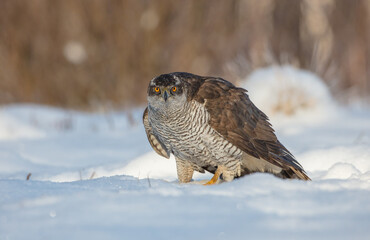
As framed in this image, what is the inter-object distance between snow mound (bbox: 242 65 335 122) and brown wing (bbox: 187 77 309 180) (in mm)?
3765

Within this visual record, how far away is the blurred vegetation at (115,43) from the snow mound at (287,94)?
1.99 metres

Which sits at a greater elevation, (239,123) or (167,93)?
(167,93)

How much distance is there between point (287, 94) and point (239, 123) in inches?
162

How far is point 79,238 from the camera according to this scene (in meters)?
2.23

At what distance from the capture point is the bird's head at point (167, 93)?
12.9 feet

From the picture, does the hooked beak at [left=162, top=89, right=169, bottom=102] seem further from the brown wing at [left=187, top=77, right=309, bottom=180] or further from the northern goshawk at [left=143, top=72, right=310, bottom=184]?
the brown wing at [left=187, top=77, right=309, bottom=180]

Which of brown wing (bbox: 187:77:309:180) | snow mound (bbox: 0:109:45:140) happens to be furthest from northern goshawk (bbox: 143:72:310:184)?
snow mound (bbox: 0:109:45:140)

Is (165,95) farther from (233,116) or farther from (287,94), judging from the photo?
(287,94)

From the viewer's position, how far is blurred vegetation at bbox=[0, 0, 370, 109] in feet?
33.7

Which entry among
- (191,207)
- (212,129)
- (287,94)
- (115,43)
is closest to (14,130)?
(115,43)

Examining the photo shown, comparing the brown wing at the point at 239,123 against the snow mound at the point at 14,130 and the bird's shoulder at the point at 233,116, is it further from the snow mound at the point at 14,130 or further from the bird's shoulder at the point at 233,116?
the snow mound at the point at 14,130

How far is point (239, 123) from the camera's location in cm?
404

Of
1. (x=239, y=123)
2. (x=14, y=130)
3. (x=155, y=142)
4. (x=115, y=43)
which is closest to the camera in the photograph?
(x=239, y=123)

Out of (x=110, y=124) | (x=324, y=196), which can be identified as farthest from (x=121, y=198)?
(x=110, y=124)
